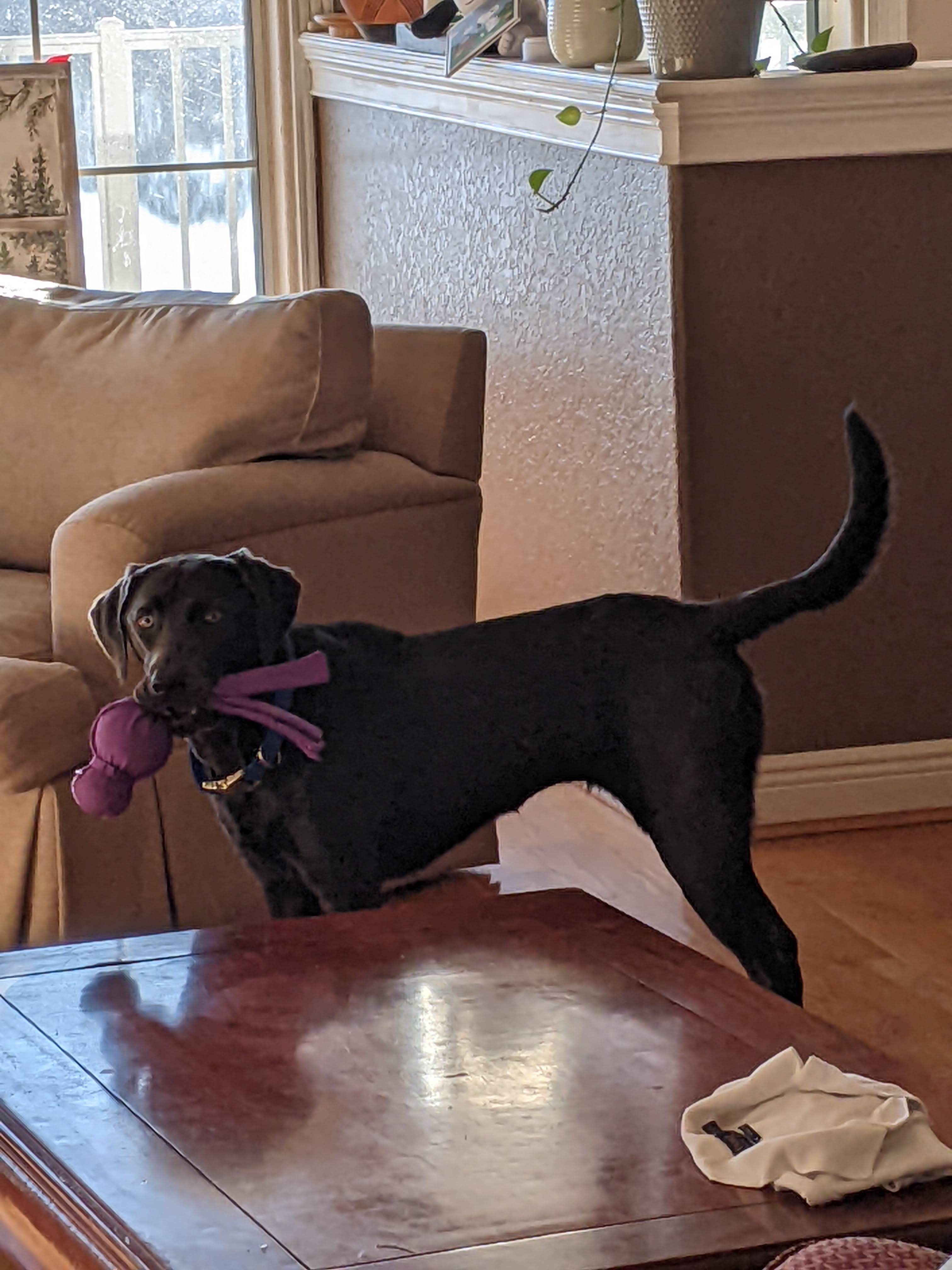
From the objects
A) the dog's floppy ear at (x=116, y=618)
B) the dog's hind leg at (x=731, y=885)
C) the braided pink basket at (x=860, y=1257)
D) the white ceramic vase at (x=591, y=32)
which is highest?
the white ceramic vase at (x=591, y=32)

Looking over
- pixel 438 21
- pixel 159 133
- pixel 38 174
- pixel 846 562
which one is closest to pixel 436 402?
pixel 846 562

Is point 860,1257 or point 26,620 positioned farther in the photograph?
point 26,620

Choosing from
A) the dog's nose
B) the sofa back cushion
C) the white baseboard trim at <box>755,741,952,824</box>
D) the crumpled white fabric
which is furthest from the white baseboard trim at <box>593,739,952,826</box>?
the crumpled white fabric

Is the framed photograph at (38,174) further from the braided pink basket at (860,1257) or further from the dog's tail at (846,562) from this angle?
the braided pink basket at (860,1257)

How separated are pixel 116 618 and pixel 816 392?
1.31 m

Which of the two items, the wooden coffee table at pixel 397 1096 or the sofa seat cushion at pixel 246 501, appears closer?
the wooden coffee table at pixel 397 1096

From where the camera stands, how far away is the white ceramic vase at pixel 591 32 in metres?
2.70

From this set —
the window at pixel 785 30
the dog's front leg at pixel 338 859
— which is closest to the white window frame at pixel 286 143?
the window at pixel 785 30

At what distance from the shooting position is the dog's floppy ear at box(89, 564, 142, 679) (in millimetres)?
1754

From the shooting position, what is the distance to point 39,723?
6.85 feet

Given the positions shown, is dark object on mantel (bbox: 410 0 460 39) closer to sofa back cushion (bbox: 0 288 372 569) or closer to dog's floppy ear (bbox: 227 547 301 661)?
sofa back cushion (bbox: 0 288 372 569)

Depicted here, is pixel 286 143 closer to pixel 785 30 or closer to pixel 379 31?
pixel 379 31

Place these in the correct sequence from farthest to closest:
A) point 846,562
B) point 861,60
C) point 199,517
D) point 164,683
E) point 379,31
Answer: point 379,31 < point 861,60 < point 199,517 < point 846,562 < point 164,683

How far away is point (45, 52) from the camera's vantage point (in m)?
4.07
